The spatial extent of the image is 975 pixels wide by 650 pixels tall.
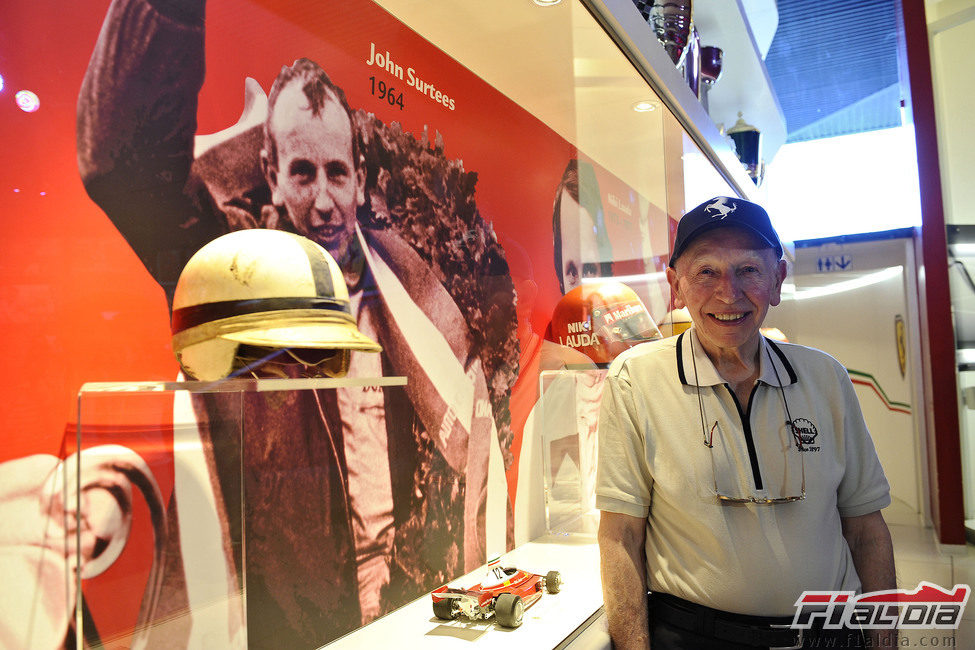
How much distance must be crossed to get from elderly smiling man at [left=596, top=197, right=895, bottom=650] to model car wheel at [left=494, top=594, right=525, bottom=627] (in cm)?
28

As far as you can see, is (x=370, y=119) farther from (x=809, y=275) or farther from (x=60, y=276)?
(x=809, y=275)

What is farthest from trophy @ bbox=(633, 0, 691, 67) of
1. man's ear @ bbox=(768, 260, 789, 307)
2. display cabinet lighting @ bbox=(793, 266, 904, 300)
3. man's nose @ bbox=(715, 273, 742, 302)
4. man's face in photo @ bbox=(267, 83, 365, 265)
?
display cabinet lighting @ bbox=(793, 266, 904, 300)

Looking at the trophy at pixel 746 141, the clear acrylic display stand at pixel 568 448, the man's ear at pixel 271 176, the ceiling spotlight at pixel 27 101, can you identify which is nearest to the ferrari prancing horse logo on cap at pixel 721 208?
the man's ear at pixel 271 176

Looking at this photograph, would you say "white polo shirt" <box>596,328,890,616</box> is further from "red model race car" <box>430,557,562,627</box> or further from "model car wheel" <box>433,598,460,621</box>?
"model car wheel" <box>433,598,460,621</box>

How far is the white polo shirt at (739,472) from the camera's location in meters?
1.63

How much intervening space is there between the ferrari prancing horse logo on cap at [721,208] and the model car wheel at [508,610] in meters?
1.12

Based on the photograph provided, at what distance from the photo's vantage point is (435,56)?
2.32 metres

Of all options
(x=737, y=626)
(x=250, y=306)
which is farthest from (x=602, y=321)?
(x=250, y=306)

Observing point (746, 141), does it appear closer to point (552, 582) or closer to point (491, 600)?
point (552, 582)

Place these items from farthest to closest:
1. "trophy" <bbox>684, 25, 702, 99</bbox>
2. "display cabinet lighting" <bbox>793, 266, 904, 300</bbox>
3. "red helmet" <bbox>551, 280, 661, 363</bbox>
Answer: "display cabinet lighting" <bbox>793, 266, 904, 300</bbox>
"trophy" <bbox>684, 25, 702, 99</bbox>
"red helmet" <bbox>551, 280, 661, 363</bbox>

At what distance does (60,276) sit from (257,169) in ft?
1.76

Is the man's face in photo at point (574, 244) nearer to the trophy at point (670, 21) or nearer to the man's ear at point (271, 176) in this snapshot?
the trophy at point (670, 21)

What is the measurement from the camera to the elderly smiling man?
1633mm

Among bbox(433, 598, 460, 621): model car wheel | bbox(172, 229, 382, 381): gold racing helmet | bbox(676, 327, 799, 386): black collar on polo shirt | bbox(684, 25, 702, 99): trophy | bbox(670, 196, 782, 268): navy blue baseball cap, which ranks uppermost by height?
bbox(684, 25, 702, 99): trophy
